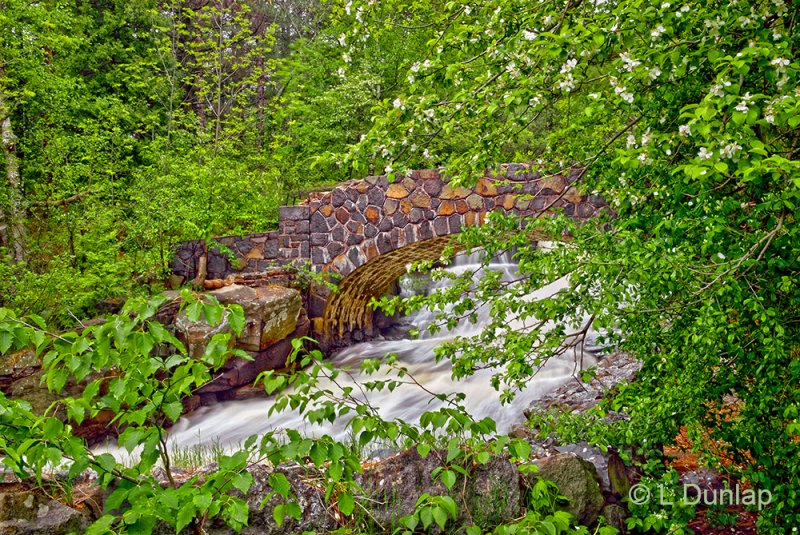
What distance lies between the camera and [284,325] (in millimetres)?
7207

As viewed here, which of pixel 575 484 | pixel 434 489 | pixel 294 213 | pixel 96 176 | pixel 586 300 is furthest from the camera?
pixel 294 213

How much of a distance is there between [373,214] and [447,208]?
3.66 ft

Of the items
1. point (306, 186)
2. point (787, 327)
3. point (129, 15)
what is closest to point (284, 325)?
point (306, 186)

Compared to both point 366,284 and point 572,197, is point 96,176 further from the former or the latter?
point 572,197

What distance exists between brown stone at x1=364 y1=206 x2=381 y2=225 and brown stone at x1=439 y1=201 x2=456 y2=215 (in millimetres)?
943

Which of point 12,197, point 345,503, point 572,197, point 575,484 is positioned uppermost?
point 12,197

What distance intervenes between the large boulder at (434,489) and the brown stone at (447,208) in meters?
5.14

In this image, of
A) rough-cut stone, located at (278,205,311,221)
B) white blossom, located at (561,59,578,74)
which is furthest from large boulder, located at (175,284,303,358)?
white blossom, located at (561,59,578,74)

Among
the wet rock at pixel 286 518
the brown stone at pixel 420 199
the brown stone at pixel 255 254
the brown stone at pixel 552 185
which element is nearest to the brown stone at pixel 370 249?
the brown stone at pixel 420 199

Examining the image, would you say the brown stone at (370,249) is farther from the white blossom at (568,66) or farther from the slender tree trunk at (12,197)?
the white blossom at (568,66)

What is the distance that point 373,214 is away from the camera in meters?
7.62

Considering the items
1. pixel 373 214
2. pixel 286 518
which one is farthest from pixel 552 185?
pixel 286 518

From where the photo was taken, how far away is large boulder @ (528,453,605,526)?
8.90 feet

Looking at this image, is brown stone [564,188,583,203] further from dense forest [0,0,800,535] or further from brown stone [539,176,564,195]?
dense forest [0,0,800,535]
